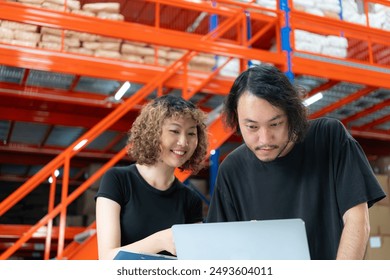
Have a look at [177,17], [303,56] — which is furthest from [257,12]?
[177,17]

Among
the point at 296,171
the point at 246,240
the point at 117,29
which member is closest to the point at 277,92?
the point at 296,171

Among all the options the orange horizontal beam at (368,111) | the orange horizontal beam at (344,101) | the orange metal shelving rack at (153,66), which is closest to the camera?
the orange metal shelving rack at (153,66)

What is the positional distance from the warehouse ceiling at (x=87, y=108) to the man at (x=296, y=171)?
12.3 feet

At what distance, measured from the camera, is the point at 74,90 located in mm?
6602

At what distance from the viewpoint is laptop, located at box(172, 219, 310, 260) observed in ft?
3.75

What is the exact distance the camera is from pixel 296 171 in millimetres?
1726

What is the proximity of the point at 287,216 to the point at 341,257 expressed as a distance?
28 centimetres

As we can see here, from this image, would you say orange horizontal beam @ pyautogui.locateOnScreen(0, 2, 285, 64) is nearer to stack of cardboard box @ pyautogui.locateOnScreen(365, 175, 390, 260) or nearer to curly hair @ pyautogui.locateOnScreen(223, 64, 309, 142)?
stack of cardboard box @ pyautogui.locateOnScreen(365, 175, 390, 260)

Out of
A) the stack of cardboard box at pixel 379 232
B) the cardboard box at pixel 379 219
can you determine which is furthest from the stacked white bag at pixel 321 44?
the cardboard box at pixel 379 219

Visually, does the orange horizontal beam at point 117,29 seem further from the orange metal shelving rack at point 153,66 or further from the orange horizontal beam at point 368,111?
the orange horizontal beam at point 368,111

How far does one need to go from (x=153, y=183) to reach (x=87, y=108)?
5376mm

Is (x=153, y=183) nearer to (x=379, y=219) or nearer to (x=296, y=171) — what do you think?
(x=296, y=171)

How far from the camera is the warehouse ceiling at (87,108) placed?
631cm

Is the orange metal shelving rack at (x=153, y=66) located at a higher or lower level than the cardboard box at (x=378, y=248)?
higher
